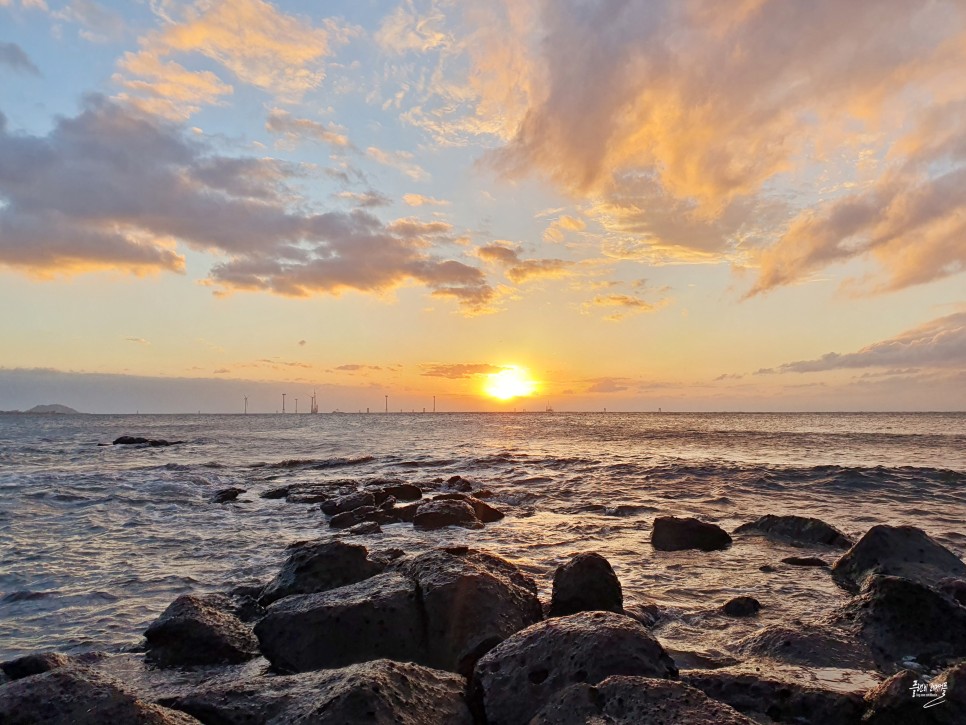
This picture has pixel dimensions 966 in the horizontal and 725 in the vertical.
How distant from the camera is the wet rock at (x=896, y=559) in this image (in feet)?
30.2

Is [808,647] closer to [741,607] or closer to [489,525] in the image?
[741,607]

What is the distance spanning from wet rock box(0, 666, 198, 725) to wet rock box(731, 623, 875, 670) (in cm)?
595

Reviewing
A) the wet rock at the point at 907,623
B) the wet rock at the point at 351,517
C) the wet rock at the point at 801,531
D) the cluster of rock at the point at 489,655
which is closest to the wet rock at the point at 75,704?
the cluster of rock at the point at 489,655

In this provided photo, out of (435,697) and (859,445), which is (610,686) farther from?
(859,445)

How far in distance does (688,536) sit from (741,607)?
4173 millimetres

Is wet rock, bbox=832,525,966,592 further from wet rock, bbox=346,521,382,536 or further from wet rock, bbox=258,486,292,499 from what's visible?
wet rock, bbox=258,486,292,499

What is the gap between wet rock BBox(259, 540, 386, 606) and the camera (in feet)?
28.4

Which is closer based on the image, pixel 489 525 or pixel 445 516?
pixel 445 516

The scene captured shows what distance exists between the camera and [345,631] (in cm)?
655

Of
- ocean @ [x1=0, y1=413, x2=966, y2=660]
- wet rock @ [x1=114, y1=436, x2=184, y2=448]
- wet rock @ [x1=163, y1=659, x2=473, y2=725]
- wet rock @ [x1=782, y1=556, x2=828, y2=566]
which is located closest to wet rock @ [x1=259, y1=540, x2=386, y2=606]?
ocean @ [x1=0, y1=413, x2=966, y2=660]

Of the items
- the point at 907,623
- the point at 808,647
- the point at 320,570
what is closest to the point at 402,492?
the point at 320,570

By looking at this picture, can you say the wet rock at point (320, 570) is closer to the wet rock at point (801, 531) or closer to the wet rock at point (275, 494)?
the wet rock at point (801, 531)

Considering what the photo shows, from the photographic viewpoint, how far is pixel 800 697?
5.16 metres

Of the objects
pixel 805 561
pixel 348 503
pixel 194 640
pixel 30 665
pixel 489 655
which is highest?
pixel 489 655
